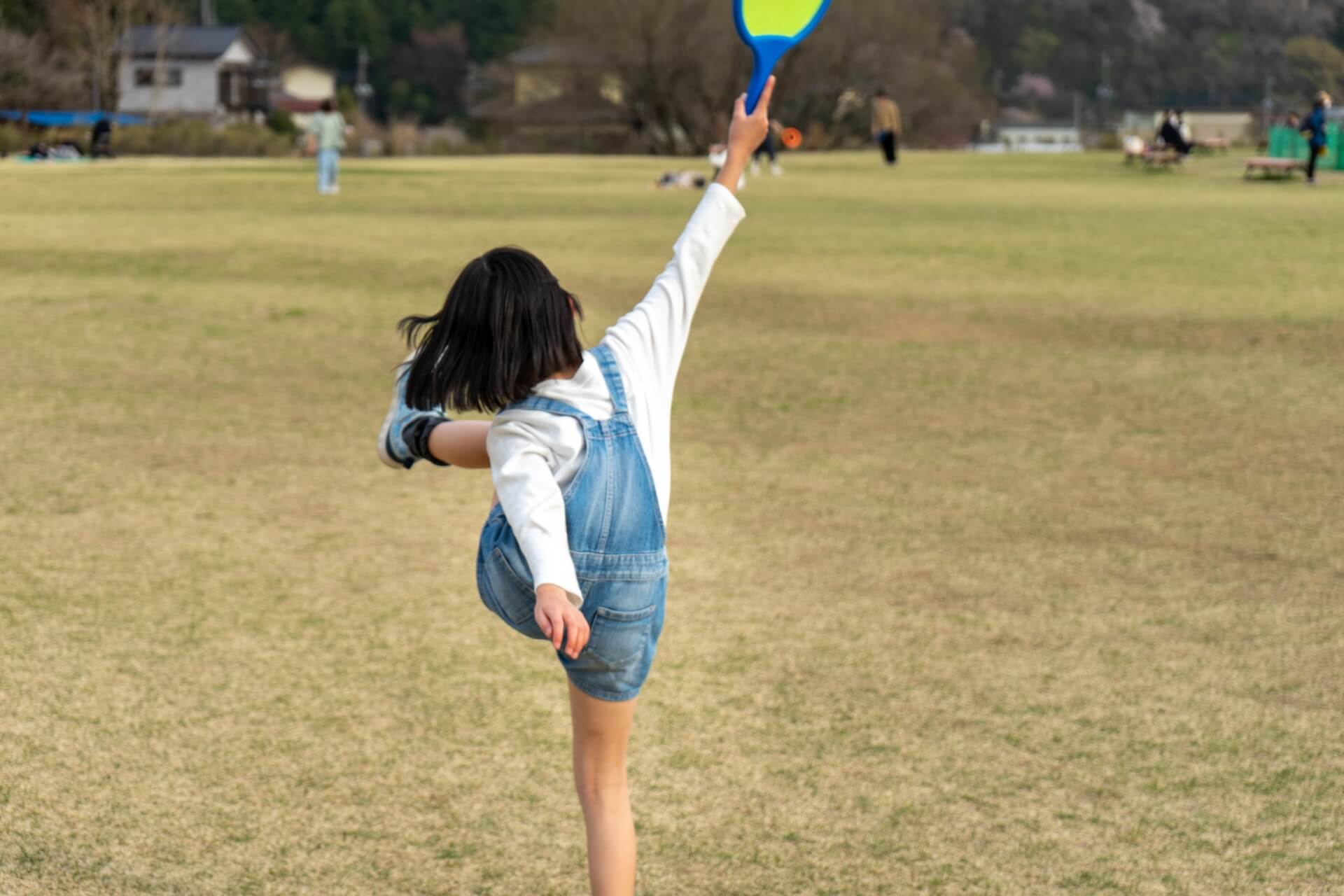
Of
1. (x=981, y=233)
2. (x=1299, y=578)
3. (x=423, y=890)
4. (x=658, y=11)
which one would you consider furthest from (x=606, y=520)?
(x=658, y=11)

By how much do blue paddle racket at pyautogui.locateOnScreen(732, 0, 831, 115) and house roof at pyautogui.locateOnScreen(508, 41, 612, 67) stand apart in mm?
81952

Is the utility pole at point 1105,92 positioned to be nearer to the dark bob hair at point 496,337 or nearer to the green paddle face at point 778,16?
the green paddle face at point 778,16

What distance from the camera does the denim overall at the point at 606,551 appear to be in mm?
2701

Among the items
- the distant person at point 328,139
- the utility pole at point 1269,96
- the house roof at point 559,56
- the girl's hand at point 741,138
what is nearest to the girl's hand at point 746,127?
the girl's hand at point 741,138

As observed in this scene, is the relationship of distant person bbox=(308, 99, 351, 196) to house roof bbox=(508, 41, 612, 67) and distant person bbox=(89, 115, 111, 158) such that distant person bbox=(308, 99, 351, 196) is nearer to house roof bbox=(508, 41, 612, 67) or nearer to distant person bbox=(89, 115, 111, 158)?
distant person bbox=(89, 115, 111, 158)

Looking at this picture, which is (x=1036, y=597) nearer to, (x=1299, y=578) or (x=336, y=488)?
(x=1299, y=578)

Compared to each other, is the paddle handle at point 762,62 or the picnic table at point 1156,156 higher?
the picnic table at point 1156,156

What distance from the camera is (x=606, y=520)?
2713mm

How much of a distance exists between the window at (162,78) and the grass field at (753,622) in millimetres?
86541

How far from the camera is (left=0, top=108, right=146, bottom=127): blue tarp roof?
221 feet

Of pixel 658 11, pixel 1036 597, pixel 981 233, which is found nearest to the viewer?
pixel 1036 597

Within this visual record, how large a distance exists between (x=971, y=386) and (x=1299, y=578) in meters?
4.18

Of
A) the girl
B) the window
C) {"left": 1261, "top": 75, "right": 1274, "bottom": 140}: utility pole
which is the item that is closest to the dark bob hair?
the girl

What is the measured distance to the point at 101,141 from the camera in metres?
51.1
